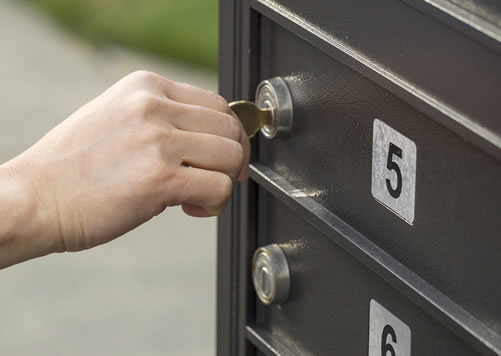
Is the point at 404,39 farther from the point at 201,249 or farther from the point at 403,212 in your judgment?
the point at 201,249

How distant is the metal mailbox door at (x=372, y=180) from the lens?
3.03ft

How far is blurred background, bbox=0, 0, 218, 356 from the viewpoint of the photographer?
11.6 feet

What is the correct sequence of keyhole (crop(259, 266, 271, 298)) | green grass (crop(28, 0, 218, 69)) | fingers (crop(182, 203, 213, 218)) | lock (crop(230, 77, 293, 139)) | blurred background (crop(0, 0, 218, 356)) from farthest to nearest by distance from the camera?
green grass (crop(28, 0, 218, 69))
blurred background (crop(0, 0, 218, 356))
keyhole (crop(259, 266, 271, 298))
lock (crop(230, 77, 293, 139))
fingers (crop(182, 203, 213, 218))

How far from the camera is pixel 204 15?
212 inches

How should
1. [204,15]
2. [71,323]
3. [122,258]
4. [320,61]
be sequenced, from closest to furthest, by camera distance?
[320,61] < [71,323] < [122,258] < [204,15]

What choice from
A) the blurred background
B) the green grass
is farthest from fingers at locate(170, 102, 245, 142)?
the green grass

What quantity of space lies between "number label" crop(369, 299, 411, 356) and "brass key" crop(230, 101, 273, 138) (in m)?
0.24

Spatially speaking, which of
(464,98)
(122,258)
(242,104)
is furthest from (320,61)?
(122,258)

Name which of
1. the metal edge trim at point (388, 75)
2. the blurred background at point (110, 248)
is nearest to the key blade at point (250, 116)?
the metal edge trim at point (388, 75)

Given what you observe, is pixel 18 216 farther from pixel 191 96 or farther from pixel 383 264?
pixel 383 264

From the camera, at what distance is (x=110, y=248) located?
13.1ft

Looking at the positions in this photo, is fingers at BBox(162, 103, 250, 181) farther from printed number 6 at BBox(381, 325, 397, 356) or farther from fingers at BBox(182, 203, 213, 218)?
printed number 6 at BBox(381, 325, 397, 356)

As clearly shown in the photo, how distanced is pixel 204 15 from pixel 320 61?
14.0ft

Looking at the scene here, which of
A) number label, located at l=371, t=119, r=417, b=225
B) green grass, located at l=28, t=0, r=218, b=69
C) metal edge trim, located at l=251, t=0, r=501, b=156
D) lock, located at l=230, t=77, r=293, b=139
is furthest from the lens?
green grass, located at l=28, t=0, r=218, b=69
